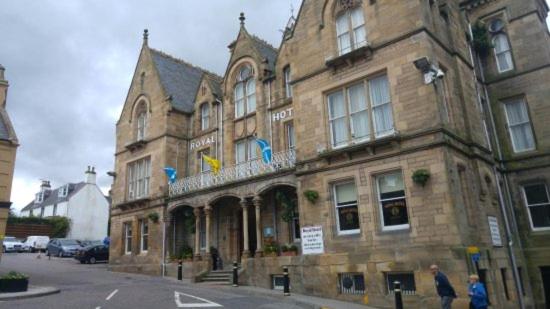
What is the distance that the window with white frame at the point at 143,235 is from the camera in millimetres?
25641

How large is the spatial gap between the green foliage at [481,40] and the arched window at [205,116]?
48.7 ft


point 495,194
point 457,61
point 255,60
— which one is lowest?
point 495,194

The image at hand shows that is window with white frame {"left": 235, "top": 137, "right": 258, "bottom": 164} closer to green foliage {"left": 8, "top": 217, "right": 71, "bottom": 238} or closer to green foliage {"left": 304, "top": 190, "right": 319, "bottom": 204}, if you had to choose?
green foliage {"left": 304, "top": 190, "right": 319, "bottom": 204}

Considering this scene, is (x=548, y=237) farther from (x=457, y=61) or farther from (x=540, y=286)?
(x=457, y=61)

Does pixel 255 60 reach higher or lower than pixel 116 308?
higher

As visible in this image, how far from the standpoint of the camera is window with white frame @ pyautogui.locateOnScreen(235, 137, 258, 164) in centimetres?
2236

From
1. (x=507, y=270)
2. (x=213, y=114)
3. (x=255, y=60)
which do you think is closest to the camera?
(x=507, y=270)

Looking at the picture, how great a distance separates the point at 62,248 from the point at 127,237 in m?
11.3

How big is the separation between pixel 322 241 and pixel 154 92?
55.0ft

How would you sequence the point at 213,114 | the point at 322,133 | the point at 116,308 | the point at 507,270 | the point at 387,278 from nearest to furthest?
1. the point at 116,308
2. the point at 387,278
3. the point at 507,270
4. the point at 322,133
5. the point at 213,114

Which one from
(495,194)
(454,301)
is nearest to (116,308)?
(454,301)

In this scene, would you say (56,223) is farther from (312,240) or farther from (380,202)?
(380,202)

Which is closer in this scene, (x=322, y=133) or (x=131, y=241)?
(x=322, y=133)

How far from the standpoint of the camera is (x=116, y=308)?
11.9m
